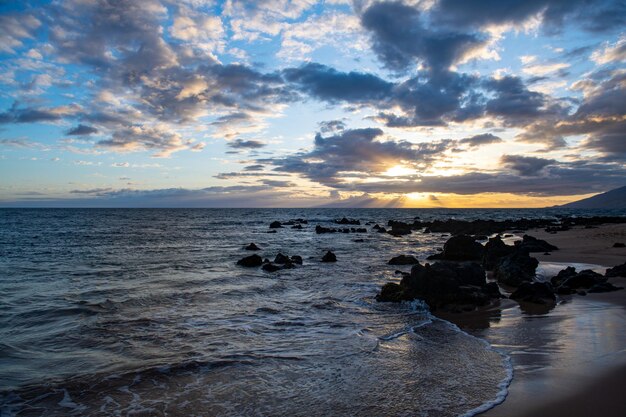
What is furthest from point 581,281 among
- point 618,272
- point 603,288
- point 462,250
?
point 462,250

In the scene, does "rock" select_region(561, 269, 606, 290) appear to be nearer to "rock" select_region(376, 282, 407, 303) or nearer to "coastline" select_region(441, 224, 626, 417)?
"coastline" select_region(441, 224, 626, 417)

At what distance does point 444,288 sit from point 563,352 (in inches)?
230

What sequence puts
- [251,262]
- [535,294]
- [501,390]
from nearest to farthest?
[501,390], [535,294], [251,262]

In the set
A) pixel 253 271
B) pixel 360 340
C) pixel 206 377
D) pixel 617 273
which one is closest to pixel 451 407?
pixel 360 340

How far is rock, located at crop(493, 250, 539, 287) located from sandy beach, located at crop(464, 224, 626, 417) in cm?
360

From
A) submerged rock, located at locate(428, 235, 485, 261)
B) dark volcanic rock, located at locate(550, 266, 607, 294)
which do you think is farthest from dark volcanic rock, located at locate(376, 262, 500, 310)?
submerged rock, located at locate(428, 235, 485, 261)

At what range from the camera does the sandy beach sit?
6223 millimetres

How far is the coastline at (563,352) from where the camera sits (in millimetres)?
6223

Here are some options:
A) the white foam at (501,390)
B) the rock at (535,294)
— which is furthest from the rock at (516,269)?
the white foam at (501,390)

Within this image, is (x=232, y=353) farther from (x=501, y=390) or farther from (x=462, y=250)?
(x=462, y=250)

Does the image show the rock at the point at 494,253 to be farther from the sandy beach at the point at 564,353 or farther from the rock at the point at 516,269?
the sandy beach at the point at 564,353

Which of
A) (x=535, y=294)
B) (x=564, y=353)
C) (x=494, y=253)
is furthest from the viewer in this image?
(x=494, y=253)

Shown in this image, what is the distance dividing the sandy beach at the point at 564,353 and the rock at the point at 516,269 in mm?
3605

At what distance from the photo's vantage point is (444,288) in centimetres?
1433
